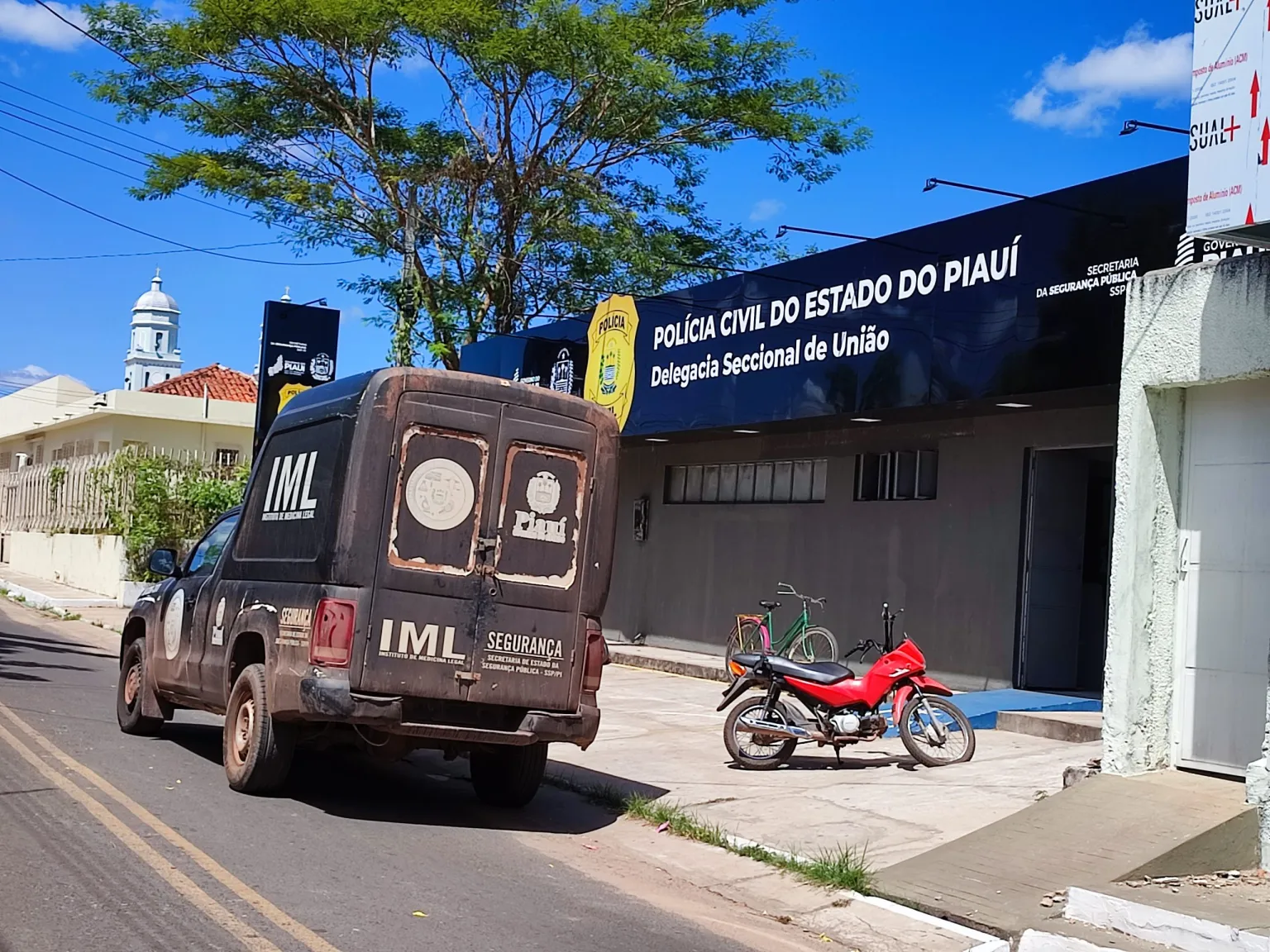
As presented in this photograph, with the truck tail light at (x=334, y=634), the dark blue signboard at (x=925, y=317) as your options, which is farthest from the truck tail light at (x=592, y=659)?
the dark blue signboard at (x=925, y=317)

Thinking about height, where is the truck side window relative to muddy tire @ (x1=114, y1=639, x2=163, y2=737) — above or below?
above

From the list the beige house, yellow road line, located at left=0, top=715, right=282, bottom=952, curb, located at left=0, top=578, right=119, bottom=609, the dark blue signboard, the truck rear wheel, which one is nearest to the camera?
yellow road line, located at left=0, top=715, right=282, bottom=952

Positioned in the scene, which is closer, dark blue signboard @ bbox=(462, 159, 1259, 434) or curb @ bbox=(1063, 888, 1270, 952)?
curb @ bbox=(1063, 888, 1270, 952)

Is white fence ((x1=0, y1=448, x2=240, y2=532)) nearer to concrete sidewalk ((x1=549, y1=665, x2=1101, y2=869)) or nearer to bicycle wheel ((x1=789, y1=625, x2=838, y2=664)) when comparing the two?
bicycle wheel ((x1=789, y1=625, x2=838, y2=664))

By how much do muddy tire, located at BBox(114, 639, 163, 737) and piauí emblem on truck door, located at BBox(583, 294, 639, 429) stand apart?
338 inches

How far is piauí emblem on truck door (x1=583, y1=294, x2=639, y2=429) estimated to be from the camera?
1925cm

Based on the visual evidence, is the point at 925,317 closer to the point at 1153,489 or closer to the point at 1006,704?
the point at 1006,704

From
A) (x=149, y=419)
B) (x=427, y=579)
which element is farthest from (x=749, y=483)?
(x=149, y=419)

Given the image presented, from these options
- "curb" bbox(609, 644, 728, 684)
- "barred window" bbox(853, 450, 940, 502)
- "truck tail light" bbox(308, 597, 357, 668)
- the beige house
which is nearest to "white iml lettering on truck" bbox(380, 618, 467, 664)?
"truck tail light" bbox(308, 597, 357, 668)

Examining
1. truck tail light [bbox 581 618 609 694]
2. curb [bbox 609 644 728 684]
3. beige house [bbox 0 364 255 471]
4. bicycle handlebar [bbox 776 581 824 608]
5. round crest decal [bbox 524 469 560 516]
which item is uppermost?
beige house [bbox 0 364 255 471]

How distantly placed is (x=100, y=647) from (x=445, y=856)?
14193 mm

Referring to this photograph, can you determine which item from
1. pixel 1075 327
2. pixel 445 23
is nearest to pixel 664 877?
pixel 1075 327

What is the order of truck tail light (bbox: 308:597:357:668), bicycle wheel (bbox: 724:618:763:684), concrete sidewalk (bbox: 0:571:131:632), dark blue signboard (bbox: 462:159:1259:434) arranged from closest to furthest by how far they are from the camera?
truck tail light (bbox: 308:597:357:668) < dark blue signboard (bbox: 462:159:1259:434) < bicycle wheel (bbox: 724:618:763:684) < concrete sidewalk (bbox: 0:571:131:632)

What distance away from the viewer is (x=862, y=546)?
1631 centimetres
